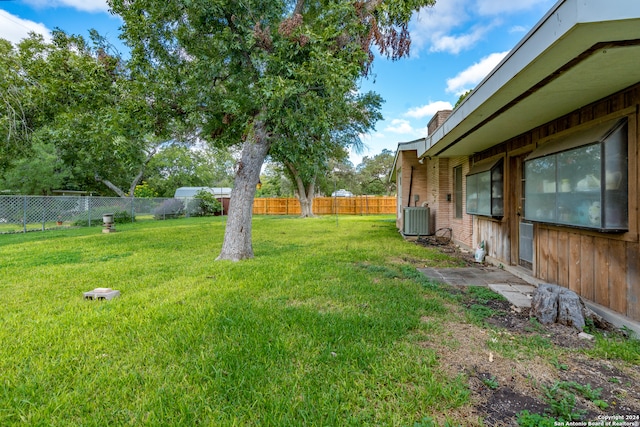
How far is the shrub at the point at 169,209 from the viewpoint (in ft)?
60.0

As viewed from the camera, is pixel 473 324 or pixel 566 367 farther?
pixel 473 324

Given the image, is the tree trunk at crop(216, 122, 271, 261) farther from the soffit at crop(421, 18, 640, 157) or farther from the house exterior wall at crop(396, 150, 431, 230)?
the house exterior wall at crop(396, 150, 431, 230)

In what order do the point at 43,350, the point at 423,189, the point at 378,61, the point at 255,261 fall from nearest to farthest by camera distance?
the point at 43,350 → the point at 255,261 → the point at 378,61 → the point at 423,189

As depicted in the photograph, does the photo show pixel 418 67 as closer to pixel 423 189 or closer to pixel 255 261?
pixel 423 189

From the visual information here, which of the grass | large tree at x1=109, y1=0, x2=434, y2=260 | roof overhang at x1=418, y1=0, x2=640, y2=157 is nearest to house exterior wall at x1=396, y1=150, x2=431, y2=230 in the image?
large tree at x1=109, y1=0, x2=434, y2=260

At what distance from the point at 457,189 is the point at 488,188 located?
2.64 m

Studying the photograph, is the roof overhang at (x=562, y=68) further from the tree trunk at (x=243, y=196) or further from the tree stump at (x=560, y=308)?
the tree trunk at (x=243, y=196)

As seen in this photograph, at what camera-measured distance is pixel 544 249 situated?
4164mm

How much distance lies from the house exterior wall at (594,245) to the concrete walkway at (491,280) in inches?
14.1

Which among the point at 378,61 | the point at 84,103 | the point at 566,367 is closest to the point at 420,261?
the point at 566,367

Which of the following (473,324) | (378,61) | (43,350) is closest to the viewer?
(43,350)

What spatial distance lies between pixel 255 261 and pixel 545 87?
495cm

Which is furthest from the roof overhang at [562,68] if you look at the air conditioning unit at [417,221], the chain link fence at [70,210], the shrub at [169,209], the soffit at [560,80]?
the shrub at [169,209]

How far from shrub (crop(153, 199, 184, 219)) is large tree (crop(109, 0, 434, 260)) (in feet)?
45.3
